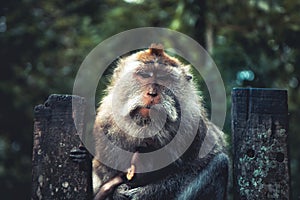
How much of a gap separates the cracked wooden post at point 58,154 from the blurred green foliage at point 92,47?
167 inches

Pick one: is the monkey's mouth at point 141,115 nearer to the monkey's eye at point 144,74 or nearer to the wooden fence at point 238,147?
the monkey's eye at point 144,74

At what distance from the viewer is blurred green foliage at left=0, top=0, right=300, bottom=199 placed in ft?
26.3

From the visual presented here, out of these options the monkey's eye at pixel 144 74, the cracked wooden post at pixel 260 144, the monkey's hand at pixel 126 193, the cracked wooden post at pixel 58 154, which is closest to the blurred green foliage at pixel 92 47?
the monkey's eye at pixel 144 74

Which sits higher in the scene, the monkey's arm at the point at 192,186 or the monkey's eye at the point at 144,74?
the monkey's eye at the point at 144,74

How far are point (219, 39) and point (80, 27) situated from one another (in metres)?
2.29

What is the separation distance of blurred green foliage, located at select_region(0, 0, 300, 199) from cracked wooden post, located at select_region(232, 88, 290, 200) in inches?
150

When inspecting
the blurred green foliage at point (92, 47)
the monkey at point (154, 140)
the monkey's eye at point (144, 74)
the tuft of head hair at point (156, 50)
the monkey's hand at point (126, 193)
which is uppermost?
the blurred green foliage at point (92, 47)

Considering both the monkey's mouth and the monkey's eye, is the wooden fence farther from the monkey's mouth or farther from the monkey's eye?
the monkey's eye

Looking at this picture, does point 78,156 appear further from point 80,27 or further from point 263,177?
point 80,27

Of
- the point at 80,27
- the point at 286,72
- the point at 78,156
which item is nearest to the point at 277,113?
the point at 78,156

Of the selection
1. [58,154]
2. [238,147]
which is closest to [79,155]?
[58,154]

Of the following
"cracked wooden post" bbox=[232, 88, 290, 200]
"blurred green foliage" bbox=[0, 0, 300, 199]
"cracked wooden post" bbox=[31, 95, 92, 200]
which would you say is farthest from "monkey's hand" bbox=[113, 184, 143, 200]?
"blurred green foliage" bbox=[0, 0, 300, 199]

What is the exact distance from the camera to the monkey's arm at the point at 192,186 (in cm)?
427

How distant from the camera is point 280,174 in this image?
12.0ft
